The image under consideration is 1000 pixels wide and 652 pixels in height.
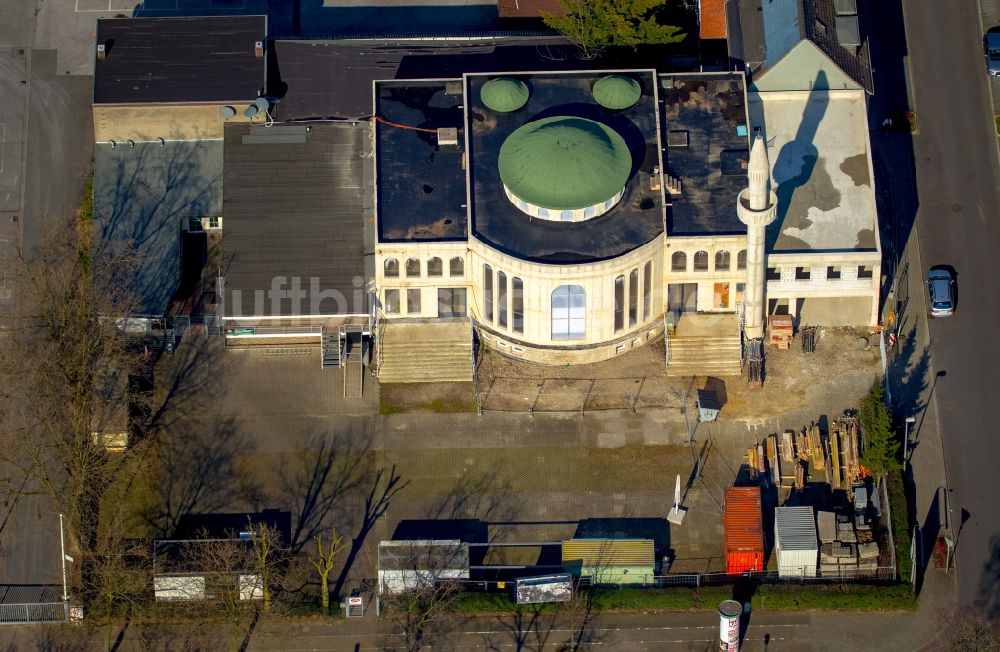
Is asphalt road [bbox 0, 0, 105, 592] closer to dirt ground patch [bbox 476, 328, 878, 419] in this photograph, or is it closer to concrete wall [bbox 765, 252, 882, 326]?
dirt ground patch [bbox 476, 328, 878, 419]

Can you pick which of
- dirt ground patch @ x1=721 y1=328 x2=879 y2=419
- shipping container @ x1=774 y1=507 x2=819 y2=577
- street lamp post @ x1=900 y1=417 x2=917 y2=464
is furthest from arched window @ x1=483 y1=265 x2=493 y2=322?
street lamp post @ x1=900 y1=417 x2=917 y2=464

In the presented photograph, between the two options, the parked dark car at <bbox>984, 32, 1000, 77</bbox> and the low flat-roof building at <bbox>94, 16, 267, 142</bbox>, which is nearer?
the low flat-roof building at <bbox>94, 16, 267, 142</bbox>

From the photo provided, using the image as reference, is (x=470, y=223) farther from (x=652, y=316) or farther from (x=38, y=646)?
(x=38, y=646)

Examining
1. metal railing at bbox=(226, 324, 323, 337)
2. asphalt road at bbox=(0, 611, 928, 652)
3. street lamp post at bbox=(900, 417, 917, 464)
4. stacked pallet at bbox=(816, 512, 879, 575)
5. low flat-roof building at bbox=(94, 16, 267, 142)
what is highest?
low flat-roof building at bbox=(94, 16, 267, 142)

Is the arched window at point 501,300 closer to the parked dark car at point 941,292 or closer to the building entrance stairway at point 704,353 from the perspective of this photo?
the building entrance stairway at point 704,353

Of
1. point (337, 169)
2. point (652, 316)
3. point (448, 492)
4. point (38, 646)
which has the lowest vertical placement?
point (38, 646)

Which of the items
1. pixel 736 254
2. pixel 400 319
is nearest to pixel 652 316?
pixel 736 254
